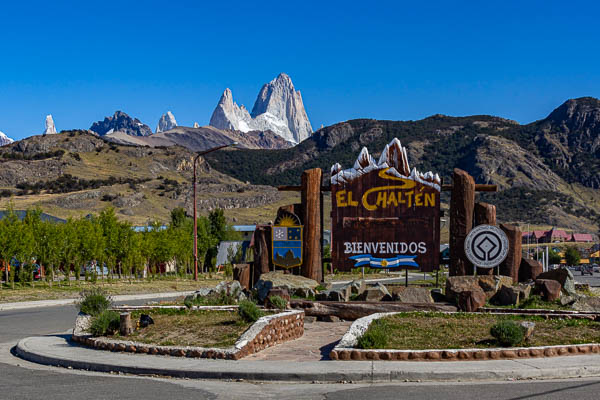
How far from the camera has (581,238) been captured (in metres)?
128

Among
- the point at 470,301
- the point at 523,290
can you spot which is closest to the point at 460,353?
the point at 470,301

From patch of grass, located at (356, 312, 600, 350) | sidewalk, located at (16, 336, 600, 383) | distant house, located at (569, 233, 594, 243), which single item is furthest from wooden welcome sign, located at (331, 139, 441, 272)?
distant house, located at (569, 233, 594, 243)

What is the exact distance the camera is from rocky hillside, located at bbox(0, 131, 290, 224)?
11000cm

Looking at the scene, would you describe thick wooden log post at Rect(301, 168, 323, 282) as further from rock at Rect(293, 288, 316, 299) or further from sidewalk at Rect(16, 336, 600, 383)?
sidewalk at Rect(16, 336, 600, 383)

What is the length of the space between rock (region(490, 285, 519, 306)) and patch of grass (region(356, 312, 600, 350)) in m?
2.74

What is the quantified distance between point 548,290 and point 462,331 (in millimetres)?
7346

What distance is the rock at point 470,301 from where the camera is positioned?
19609 millimetres

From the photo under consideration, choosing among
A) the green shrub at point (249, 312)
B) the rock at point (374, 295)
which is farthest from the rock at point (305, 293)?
the green shrub at point (249, 312)

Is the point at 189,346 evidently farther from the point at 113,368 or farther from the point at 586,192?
the point at 586,192

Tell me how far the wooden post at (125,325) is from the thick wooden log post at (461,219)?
12.2 meters

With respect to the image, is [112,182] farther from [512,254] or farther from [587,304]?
[587,304]

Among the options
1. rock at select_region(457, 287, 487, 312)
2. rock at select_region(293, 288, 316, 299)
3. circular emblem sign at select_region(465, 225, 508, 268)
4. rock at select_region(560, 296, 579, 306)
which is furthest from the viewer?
circular emblem sign at select_region(465, 225, 508, 268)

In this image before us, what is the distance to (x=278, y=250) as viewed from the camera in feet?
81.5

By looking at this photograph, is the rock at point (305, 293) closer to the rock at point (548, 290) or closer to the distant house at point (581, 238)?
the rock at point (548, 290)
